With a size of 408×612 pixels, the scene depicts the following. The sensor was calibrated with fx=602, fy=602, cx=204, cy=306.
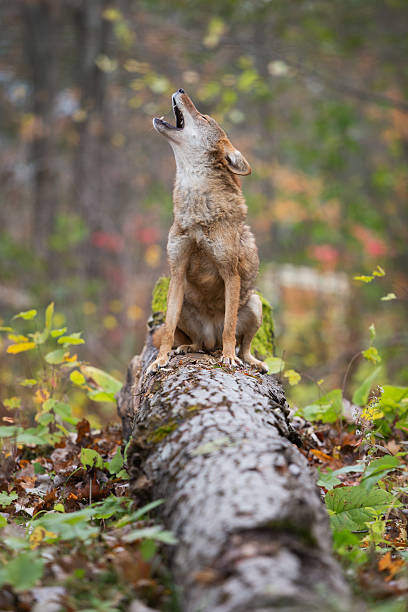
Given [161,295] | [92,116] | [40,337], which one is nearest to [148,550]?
[40,337]

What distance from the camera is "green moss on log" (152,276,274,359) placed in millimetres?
5707

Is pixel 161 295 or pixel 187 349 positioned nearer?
pixel 187 349

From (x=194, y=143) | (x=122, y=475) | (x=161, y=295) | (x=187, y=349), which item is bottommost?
(x=122, y=475)

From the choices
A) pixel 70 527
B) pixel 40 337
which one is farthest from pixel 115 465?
pixel 40 337

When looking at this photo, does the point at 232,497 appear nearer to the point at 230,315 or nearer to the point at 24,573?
the point at 24,573

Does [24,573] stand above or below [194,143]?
below

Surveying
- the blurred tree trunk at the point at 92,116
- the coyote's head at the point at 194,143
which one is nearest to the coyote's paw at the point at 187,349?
the coyote's head at the point at 194,143

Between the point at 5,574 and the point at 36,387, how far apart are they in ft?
11.2

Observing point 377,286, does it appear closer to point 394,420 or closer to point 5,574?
point 394,420

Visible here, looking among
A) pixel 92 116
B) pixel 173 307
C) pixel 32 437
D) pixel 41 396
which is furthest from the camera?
pixel 92 116

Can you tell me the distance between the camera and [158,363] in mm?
4285

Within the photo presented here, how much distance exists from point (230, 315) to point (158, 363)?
638mm

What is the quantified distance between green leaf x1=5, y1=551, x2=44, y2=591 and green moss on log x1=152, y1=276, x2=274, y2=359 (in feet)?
12.0

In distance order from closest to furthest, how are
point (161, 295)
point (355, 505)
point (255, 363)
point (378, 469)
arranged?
point (378, 469) → point (355, 505) → point (255, 363) → point (161, 295)
